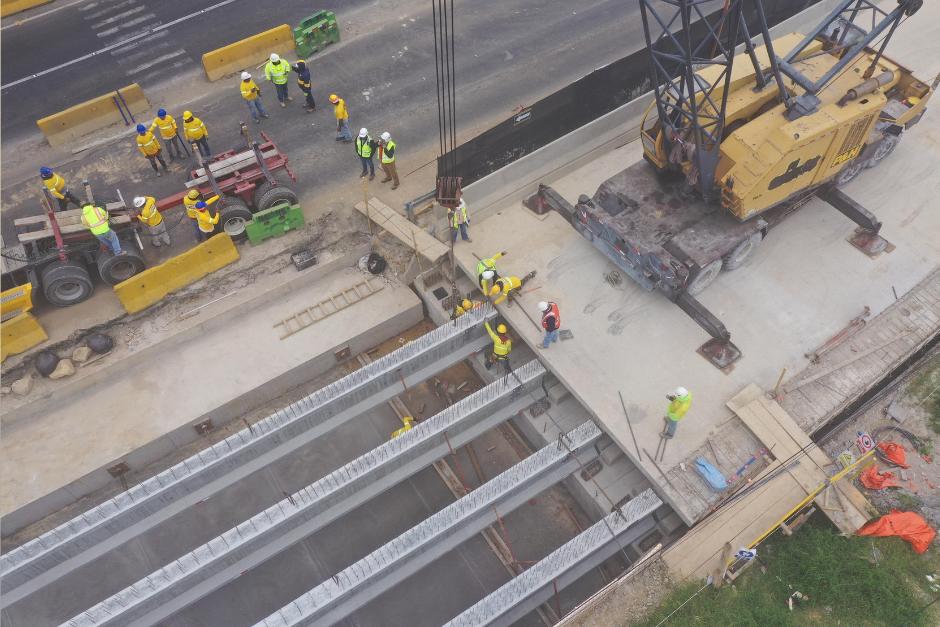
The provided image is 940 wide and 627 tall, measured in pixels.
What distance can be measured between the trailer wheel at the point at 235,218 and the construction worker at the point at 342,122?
12.1 feet

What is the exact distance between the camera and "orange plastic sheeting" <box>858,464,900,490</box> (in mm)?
12836

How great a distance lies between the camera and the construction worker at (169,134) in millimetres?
17347

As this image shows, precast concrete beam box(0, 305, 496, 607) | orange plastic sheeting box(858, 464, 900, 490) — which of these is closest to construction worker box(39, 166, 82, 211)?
precast concrete beam box(0, 305, 496, 607)

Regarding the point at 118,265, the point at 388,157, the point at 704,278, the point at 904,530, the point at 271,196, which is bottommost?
the point at 904,530

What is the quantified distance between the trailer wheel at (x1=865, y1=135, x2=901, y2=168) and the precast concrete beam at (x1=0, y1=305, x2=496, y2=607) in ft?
33.6

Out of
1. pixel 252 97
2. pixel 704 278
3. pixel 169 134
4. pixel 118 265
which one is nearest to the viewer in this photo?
pixel 704 278

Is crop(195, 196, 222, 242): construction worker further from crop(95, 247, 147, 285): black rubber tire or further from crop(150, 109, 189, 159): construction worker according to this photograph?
crop(150, 109, 189, 159): construction worker

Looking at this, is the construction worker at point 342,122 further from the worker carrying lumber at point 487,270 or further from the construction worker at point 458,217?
the worker carrying lumber at point 487,270

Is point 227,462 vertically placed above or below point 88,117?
below

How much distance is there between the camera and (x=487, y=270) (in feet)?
46.1

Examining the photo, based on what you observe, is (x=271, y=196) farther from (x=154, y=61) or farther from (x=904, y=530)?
(x=904, y=530)

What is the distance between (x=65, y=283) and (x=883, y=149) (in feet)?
64.1

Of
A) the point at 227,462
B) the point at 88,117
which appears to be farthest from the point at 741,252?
the point at 88,117

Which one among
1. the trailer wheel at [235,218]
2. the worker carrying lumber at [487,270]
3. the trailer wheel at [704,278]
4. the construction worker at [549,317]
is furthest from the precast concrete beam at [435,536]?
the trailer wheel at [235,218]
